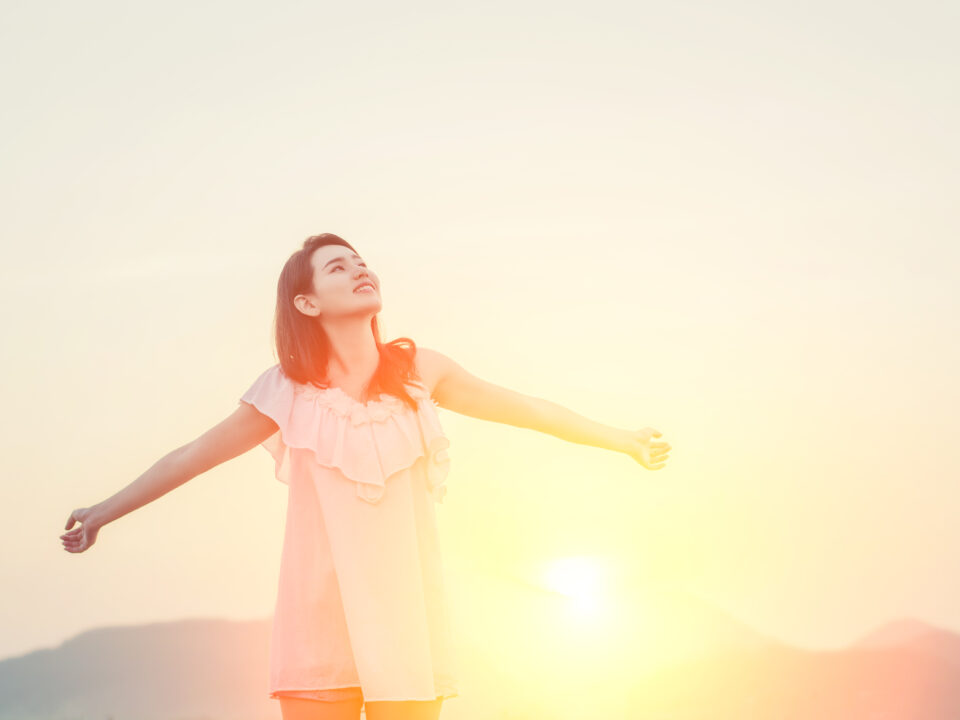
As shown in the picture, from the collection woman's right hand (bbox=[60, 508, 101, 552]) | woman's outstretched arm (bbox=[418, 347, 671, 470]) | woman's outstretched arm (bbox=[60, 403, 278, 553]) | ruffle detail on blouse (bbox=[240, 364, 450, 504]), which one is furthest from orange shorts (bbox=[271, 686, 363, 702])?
woman's outstretched arm (bbox=[418, 347, 671, 470])

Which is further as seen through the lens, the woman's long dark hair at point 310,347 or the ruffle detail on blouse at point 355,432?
the woman's long dark hair at point 310,347

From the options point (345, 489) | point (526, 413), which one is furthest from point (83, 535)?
point (526, 413)

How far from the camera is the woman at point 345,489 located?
10.0 feet

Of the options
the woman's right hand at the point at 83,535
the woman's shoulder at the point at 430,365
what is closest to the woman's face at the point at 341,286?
the woman's shoulder at the point at 430,365

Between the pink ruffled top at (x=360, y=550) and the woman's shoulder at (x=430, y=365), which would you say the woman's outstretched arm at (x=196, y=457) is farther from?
the woman's shoulder at (x=430, y=365)

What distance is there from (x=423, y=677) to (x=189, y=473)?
0.89 metres

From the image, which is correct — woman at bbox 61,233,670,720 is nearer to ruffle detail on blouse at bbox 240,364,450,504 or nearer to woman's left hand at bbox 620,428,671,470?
ruffle detail on blouse at bbox 240,364,450,504

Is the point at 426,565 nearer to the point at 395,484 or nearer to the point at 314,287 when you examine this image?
the point at 395,484

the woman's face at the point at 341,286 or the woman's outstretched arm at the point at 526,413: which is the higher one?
the woman's face at the point at 341,286

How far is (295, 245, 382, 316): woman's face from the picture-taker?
3.30 meters

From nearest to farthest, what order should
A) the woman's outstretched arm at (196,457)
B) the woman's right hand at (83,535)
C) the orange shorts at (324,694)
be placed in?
the orange shorts at (324,694)
the woman's outstretched arm at (196,457)
the woman's right hand at (83,535)

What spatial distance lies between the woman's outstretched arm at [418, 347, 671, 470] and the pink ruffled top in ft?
0.84

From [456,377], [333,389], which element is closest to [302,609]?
[333,389]

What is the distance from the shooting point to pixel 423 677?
9.99 ft
